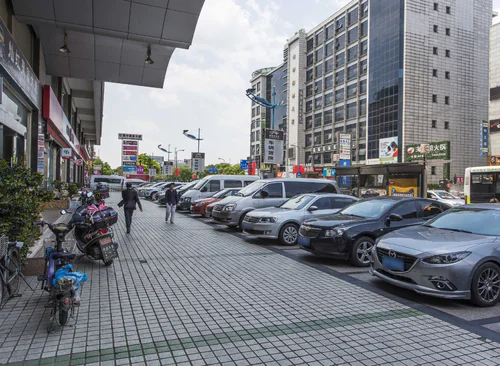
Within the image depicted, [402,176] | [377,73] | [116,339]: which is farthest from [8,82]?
[377,73]

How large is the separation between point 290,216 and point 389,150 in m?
44.3

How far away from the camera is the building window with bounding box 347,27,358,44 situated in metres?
62.2

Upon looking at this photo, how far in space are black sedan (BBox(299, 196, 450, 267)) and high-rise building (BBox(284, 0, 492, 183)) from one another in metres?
39.3

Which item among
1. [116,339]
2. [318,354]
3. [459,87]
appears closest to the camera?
[318,354]

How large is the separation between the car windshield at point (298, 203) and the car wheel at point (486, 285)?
5.94 m

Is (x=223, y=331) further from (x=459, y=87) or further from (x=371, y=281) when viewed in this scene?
(x=459, y=87)

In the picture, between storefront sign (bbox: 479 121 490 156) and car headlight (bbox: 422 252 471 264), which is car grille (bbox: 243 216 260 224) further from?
storefront sign (bbox: 479 121 490 156)

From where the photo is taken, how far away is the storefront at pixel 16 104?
31.6ft

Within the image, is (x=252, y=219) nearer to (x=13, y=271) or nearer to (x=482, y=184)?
(x=13, y=271)

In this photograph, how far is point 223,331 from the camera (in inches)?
173

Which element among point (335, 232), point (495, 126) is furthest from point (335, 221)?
point (495, 126)

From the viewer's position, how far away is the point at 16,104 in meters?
12.2

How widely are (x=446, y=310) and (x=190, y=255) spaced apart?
18.0ft

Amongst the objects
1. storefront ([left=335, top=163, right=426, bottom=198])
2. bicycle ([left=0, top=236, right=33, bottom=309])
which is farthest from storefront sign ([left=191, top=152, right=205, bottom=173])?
bicycle ([left=0, top=236, right=33, bottom=309])
